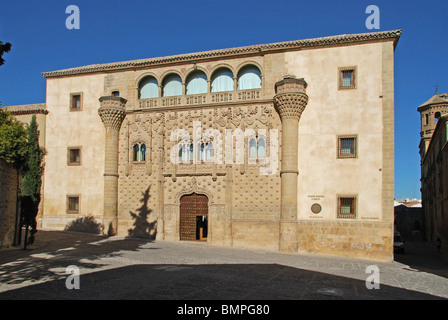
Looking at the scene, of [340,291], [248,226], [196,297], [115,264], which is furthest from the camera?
[248,226]

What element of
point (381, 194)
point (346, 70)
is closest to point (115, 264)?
point (381, 194)

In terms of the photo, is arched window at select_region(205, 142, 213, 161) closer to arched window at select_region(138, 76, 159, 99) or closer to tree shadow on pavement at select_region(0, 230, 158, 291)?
arched window at select_region(138, 76, 159, 99)

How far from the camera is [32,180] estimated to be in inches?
771

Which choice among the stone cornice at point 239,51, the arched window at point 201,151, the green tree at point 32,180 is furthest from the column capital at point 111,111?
the arched window at point 201,151

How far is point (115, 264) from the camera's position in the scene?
13633 mm

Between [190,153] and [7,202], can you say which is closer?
[7,202]

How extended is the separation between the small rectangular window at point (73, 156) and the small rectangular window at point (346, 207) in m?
15.2

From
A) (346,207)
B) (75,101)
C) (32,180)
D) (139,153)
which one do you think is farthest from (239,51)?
(32,180)

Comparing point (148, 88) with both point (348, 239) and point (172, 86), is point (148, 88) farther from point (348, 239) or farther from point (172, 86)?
point (348, 239)

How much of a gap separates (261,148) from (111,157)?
8638mm

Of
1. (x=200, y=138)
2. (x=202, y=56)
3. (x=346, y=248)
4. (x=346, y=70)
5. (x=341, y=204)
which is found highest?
(x=202, y=56)

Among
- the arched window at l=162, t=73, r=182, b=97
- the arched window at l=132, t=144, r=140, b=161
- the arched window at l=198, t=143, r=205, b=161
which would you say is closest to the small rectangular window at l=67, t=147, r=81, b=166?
the arched window at l=132, t=144, r=140, b=161

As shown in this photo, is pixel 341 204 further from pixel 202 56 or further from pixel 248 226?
pixel 202 56
